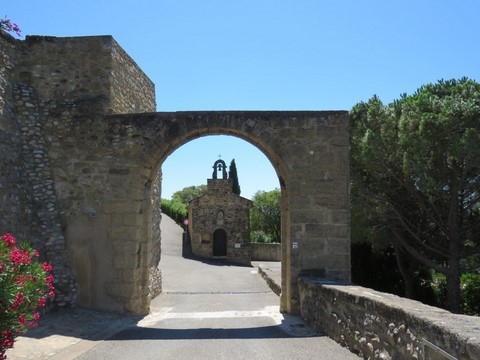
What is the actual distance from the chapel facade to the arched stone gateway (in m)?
20.5

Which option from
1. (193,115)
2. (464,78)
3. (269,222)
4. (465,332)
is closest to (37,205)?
(193,115)

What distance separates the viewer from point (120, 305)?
27.6ft

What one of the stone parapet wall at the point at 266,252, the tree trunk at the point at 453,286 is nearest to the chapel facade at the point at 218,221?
the stone parapet wall at the point at 266,252

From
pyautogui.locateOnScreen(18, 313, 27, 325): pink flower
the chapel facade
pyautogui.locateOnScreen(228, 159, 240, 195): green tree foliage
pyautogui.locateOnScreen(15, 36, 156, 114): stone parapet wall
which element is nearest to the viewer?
pyautogui.locateOnScreen(18, 313, 27, 325): pink flower

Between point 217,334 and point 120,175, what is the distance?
146 inches

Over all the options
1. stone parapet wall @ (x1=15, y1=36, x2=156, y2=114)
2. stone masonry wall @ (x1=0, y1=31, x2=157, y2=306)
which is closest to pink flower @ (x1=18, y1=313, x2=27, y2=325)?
stone masonry wall @ (x1=0, y1=31, x2=157, y2=306)

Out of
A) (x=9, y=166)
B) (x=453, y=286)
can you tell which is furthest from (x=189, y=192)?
(x=9, y=166)

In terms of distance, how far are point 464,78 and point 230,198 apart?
693 inches

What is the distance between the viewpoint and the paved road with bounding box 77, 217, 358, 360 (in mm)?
5598

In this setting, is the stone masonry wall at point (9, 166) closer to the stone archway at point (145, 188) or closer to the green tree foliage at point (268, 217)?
the stone archway at point (145, 188)

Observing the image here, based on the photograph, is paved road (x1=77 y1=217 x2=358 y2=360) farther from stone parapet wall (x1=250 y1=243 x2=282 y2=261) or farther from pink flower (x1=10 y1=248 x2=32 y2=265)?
stone parapet wall (x1=250 y1=243 x2=282 y2=261)

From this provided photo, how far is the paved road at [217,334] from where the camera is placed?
220 inches

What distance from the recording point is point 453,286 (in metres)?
13.0

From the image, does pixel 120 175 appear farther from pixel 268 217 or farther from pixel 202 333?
pixel 268 217
